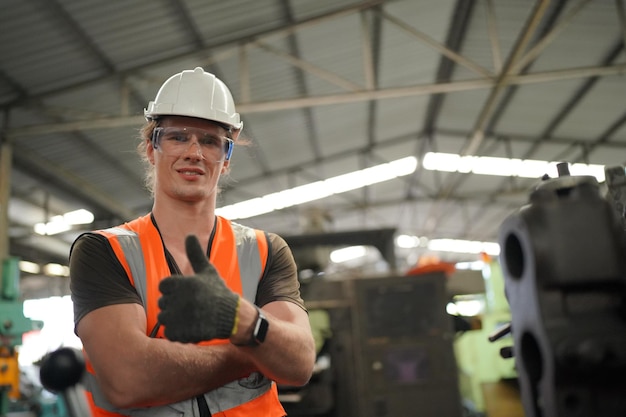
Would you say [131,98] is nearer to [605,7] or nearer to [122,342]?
[605,7]

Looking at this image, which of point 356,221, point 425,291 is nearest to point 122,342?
point 425,291

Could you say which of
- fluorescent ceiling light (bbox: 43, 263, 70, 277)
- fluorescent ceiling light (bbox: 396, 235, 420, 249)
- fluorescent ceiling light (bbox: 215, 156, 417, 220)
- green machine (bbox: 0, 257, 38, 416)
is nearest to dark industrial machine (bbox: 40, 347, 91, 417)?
green machine (bbox: 0, 257, 38, 416)

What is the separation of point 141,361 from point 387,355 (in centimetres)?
320

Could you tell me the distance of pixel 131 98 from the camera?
23.5 ft

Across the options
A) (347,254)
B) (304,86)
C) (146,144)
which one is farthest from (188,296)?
(347,254)

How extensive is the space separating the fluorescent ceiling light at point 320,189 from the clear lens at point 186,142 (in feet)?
33.6

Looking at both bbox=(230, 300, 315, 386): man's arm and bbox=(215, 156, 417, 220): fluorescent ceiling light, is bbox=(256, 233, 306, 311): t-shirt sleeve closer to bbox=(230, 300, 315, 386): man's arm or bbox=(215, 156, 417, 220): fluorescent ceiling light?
bbox=(230, 300, 315, 386): man's arm

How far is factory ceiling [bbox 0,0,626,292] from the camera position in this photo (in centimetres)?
608

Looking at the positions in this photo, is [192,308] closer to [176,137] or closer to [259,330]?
[259,330]

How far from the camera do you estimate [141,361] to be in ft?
3.90

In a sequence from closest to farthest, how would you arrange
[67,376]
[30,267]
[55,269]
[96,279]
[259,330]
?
[67,376] < [259,330] < [96,279] < [30,267] < [55,269]

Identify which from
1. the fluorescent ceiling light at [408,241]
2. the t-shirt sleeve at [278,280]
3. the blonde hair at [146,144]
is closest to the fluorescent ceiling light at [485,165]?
the fluorescent ceiling light at [408,241]

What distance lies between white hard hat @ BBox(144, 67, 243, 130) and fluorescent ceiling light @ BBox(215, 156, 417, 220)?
33.5ft

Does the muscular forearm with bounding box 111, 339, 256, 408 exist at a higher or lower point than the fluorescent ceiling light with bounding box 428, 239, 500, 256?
lower
